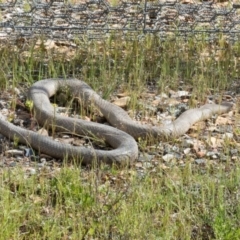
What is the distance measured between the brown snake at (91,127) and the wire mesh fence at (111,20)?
959 mm

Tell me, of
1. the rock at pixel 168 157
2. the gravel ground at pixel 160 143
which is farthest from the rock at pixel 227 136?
the rock at pixel 168 157

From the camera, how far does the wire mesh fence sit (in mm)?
7438

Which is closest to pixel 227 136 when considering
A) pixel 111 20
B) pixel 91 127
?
pixel 91 127

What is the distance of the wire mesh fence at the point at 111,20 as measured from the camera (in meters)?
7.44

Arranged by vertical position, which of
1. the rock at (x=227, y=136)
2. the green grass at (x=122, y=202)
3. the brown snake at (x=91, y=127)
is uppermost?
the green grass at (x=122, y=202)

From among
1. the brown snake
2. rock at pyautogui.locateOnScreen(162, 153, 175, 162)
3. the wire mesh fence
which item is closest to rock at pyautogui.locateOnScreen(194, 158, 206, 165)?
rock at pyautogui.locateOnScreen(162, 153, 175, 162)

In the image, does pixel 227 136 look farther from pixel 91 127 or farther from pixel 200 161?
pixel 91 127

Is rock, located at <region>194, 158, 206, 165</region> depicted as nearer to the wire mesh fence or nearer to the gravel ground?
the gravel ground

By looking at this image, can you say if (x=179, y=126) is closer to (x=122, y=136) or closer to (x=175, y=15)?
(x=122, y=136)

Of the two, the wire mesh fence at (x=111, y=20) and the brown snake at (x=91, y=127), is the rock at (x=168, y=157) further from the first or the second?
the wire mesh fence at (x=111, y=20)

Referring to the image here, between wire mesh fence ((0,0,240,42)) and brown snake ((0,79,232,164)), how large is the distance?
3.15 ft

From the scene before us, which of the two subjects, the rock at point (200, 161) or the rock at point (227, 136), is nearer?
the rock at point (200, 161)

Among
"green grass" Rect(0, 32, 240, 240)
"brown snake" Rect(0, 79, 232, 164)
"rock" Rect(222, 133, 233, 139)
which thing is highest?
"green grass" Rect(0, 32, 240, 240)

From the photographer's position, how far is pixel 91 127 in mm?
5902
